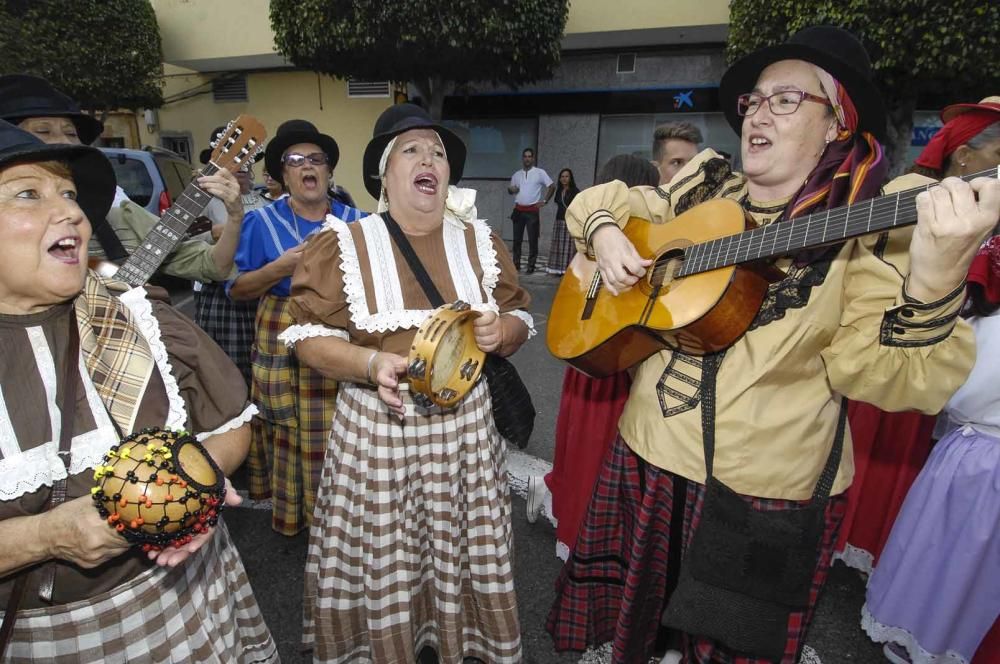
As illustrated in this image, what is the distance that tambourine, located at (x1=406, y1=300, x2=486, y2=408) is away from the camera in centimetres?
157

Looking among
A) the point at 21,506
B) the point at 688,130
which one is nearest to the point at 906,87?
the point at 688,130

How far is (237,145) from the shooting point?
2.79m

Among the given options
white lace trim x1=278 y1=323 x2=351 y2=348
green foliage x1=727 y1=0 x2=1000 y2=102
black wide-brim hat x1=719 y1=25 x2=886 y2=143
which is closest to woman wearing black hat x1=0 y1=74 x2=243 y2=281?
white lace trim x1=278 y1=323 x2=351 y2=348

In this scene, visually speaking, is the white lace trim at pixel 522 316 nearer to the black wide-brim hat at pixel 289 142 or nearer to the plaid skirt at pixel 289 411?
the plaid skirt at pixel 289 411

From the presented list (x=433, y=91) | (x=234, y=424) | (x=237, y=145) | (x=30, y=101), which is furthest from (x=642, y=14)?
(x=234, y=424)

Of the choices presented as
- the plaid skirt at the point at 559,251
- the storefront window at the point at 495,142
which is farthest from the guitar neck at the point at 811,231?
the storefront window at the point at 495,142

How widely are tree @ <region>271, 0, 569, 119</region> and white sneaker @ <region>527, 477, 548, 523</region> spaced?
7612mm

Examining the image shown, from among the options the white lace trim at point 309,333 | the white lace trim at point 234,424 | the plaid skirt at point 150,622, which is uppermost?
the white lace trim at point 309,333

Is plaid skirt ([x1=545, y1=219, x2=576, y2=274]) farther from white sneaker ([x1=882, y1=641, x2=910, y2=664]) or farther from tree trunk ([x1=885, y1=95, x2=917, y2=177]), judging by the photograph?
white sneaker ([x1=882, y1=641, x2=910, y2=664])

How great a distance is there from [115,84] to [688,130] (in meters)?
14.0

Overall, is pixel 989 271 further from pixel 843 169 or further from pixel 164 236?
pixel 164 236

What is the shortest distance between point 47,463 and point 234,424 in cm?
40

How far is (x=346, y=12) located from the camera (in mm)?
8820

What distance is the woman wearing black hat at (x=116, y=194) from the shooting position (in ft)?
7.47
